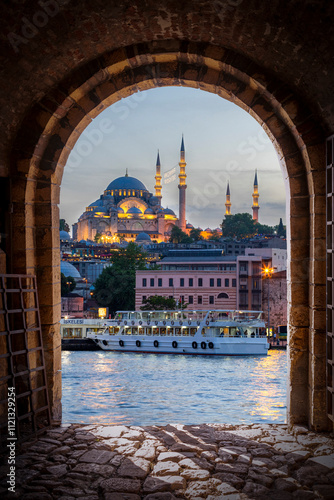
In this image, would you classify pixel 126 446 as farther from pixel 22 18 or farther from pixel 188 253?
pixel 188 253

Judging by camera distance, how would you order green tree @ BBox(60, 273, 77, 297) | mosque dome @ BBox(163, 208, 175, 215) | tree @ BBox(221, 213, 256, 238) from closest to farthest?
green tree @ BBox(60, 273, 77, 297) → tree @ BBox(221, 213, 256, 238) → mosque dome @ BBox(163, 208, 175, 215)

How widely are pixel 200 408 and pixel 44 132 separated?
19.8 feet

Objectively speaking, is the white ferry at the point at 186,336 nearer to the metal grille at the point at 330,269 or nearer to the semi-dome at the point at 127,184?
the metal grille at the point at 330,269

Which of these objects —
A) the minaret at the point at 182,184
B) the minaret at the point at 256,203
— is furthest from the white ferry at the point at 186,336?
the minaret at the point at 256,203

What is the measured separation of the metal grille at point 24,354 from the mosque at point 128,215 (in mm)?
66106

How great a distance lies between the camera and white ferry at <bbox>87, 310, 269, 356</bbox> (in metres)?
20.4

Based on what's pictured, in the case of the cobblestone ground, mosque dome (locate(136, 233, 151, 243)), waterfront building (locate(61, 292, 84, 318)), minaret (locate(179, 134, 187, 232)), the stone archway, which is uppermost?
minaret (locate(179, 134, 187, 232))

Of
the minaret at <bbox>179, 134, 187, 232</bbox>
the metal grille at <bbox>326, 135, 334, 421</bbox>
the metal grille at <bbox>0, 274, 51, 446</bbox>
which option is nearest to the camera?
the metal grille at <bbox>326, 135, 334, 421</bbox>

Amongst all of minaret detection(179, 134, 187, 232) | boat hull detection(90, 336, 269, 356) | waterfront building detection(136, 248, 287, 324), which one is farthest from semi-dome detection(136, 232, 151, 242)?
boat hull detection(90, 336, 269, 356)

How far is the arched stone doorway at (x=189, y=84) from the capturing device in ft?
12.0

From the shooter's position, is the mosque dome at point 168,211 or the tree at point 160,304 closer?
the tree at point 160,304

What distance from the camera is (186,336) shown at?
20984 mm

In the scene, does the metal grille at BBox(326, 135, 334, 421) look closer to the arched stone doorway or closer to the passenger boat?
the arched stone doorway

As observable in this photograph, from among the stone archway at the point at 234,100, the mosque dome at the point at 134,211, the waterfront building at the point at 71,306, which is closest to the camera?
the stone archway at the point at 234,100
